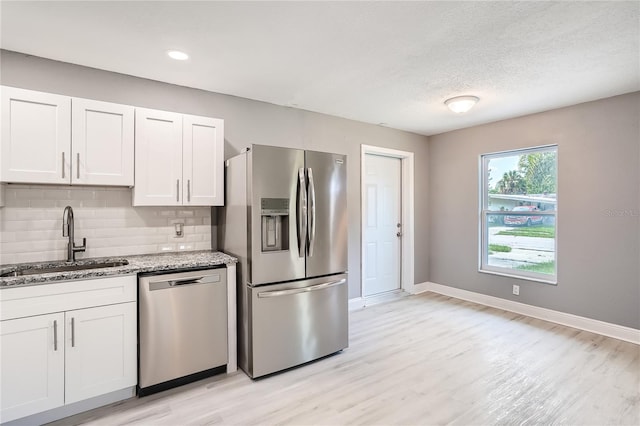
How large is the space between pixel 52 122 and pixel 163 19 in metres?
1.09

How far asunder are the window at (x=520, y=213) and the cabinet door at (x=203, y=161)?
11.8ft

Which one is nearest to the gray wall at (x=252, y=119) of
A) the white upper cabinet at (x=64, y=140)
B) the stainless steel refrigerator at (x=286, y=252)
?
the white upper cabinet at (x=64, y=140)

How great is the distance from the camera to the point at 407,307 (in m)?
4.34

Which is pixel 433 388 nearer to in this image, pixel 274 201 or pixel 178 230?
pixel 274 201

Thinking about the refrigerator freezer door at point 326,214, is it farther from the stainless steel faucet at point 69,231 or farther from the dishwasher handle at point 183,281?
the stainless steel faucet at point 69,231

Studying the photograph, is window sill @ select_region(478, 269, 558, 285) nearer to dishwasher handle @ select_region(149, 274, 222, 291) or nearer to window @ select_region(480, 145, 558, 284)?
window @ select_region(480, 145, 558, 284)

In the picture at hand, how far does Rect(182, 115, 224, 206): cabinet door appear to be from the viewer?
2.79 metres

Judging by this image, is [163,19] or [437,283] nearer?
[163,19]

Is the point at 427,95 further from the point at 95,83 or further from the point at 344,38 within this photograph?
the point at 95,83

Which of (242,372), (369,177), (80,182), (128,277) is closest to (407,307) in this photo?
(369,177)

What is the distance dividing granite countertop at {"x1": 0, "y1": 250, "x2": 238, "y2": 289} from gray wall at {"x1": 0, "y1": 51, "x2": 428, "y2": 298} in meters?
1.16

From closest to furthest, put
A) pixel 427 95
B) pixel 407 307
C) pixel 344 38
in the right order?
1. pixel 344 38
2. pixel 427 95
3. pixel 407 307

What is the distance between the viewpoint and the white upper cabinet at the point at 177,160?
261 cm

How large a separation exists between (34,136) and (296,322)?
2.33 meters
